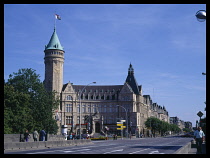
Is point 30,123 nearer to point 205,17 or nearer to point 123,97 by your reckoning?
point 205,17

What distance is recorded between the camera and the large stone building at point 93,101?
109 meters

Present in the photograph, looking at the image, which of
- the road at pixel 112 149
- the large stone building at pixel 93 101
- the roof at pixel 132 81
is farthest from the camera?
the roof at pixel 132 81

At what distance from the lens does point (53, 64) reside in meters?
108

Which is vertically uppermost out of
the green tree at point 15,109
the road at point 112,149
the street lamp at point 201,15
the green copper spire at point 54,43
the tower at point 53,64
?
the green copper spire at point 54,43

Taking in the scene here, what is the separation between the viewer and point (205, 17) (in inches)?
533

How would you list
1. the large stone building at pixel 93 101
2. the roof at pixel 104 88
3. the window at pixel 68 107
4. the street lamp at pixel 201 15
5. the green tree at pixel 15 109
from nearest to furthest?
the street lamp at pixel 201 15
the green tree at pixel 15 109
the large stone building at pixel 93 101
the window at pixel 68 107
the roof at pixel 104 88

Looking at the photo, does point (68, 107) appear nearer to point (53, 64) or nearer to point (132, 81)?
point (53, 64)

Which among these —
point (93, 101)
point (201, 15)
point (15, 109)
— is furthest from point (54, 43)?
point (201, 15)

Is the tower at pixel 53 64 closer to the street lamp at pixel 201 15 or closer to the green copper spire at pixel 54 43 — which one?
the green copper spire at pixel 54 43

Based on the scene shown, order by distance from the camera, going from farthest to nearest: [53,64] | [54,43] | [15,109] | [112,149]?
[54,43] < [53,64] < [15,109] < [112,149]

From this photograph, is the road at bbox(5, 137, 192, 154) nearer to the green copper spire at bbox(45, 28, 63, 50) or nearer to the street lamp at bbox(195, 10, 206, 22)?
the street lamp at bbox(195, 10, 206, 22)

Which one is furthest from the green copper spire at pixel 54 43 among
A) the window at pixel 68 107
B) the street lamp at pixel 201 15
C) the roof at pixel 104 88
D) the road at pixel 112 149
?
the street lamp at pixel 201 15

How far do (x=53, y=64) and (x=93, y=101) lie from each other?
930 inches
